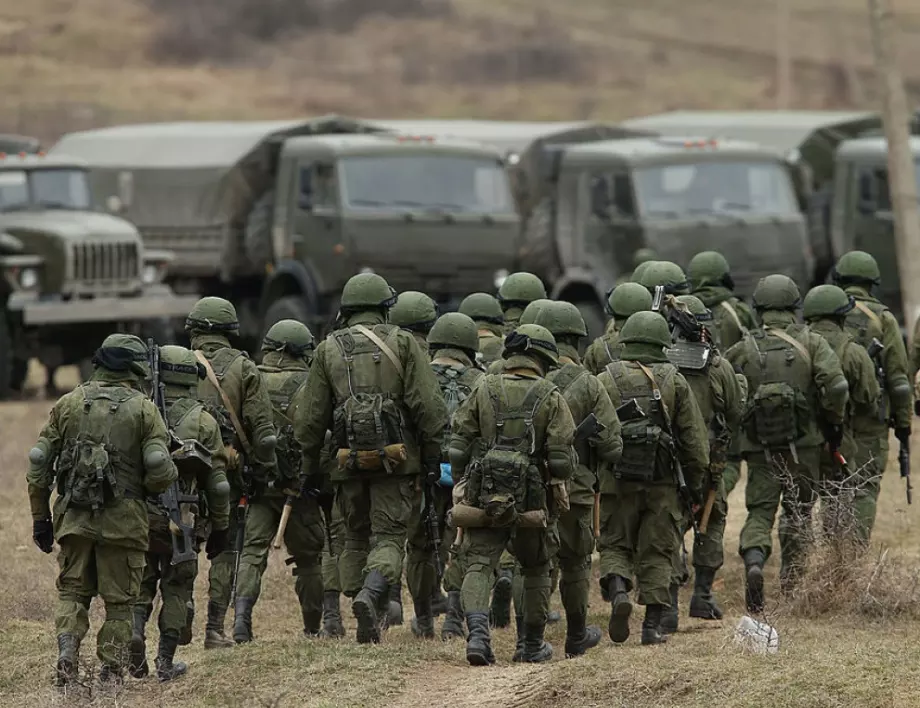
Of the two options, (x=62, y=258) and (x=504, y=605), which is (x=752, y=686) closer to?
(x=504, y=605)

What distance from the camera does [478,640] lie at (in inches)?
358

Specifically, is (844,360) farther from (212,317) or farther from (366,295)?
(212,317)

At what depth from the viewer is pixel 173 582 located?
29.9ft

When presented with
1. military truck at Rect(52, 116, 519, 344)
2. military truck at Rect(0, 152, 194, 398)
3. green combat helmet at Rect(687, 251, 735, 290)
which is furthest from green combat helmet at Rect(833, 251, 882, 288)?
military truck at Rect(0, 152, 194, 398)

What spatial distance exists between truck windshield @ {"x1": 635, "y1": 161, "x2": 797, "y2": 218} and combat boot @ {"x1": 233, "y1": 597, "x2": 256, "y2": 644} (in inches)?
416

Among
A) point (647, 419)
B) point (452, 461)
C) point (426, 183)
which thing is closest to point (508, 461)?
point (452, 461)

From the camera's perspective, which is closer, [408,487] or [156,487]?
[156,487]

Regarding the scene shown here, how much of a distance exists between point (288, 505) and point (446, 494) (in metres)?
0.77

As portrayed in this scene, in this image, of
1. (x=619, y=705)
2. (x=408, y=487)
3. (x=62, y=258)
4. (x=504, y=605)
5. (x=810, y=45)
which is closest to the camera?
(x=619, y=705)

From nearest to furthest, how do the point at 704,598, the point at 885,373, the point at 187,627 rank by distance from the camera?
the point at 187,627, the point at 704,598, the point at 885,373

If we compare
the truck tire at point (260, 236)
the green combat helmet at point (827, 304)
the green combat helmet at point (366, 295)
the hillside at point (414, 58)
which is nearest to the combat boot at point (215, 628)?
the green combat helmet at point (366, 295)

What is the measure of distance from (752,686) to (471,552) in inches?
58.4

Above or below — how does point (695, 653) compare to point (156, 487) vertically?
below

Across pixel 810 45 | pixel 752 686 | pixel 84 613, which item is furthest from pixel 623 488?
pixel 810 45
